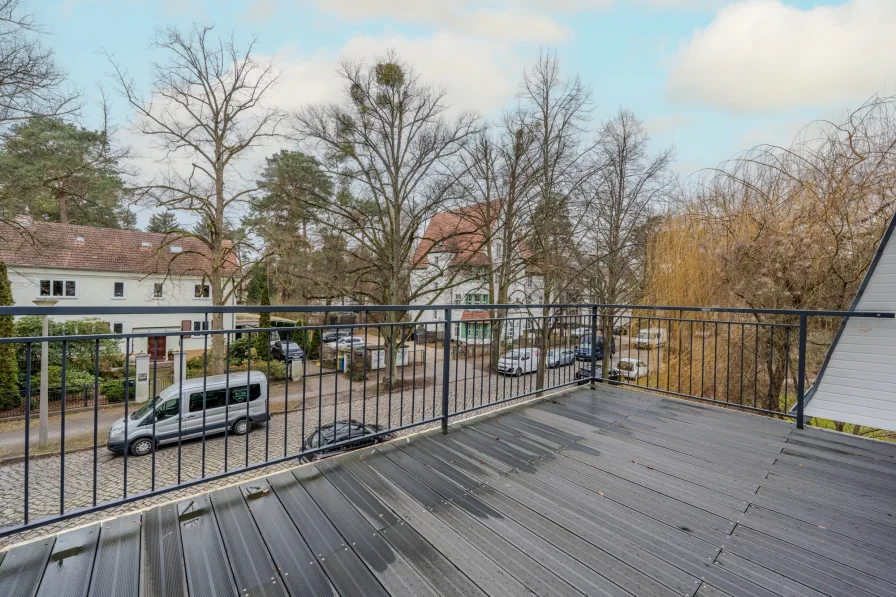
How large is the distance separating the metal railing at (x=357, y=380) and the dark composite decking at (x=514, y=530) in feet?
0.67

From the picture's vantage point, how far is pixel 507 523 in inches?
69.9

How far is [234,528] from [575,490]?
5.35 ft

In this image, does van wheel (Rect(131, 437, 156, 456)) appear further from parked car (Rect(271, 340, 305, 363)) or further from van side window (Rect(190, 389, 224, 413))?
parked car (Rect(271, 340, 305, 363))

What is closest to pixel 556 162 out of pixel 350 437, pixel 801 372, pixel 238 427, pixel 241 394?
pixel 801 372

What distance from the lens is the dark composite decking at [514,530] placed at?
141 cm

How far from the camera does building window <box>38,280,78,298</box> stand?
647 inches

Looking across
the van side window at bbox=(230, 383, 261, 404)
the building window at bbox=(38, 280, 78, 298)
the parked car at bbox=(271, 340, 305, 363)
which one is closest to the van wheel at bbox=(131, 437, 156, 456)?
the van side window at bbox=(230, 383, 261, 404)

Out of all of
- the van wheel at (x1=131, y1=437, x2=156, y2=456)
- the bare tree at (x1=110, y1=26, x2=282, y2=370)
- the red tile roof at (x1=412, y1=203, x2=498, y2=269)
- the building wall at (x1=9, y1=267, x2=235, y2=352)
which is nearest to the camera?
→ the van wheel at (x1=131, y1=437, x2=156, y2=456)

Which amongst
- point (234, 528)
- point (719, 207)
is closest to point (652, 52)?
point (719, 207)

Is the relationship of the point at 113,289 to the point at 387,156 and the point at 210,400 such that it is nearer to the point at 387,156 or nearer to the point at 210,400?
the point at 210,400

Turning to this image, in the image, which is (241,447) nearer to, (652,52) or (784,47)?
(652,52)

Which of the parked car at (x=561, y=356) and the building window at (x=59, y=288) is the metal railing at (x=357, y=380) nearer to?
the parked car at (x=561, y=356)

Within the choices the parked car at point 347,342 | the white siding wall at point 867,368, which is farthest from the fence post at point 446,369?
the white siding wall at point 867,368

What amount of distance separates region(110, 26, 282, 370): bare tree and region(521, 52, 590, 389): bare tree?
25.7ft
